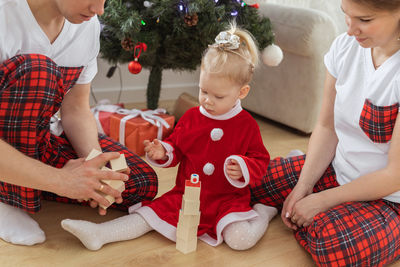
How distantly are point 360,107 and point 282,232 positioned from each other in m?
0.46

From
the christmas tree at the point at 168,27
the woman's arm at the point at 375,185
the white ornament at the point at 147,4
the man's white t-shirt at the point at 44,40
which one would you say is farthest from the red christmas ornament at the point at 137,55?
the woman's arm at the point at 375,185

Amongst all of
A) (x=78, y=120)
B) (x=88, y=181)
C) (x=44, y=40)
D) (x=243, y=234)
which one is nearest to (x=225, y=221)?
(x=243, y=234)

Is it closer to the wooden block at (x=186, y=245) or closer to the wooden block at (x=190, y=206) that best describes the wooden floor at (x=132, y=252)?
the wooden block at (x=186, y=245)

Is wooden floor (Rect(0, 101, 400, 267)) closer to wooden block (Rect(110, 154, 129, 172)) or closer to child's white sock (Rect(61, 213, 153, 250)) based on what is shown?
child's white sock (Rect(61, 213, 153, 250))

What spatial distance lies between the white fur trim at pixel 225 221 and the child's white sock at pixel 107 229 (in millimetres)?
173

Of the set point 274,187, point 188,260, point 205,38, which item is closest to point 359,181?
point 274,187

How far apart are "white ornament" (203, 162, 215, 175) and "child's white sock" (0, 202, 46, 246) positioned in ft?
1.56

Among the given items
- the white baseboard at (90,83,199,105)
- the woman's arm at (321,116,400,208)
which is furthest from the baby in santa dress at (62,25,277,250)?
the white baseboard at (90,83,199,105)

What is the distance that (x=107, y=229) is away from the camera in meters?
1.29

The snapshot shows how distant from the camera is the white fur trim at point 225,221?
1.32m

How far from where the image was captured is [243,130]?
1348 mm

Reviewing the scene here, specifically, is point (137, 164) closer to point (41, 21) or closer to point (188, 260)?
point (188, 260)

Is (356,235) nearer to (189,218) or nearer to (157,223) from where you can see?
(189,218)

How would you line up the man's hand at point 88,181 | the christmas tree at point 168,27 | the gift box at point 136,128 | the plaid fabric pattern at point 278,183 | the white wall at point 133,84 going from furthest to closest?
the white wall at point 133,84, the gift box at point 136,128, the christmas tree at point 168,27, the plaid fabric pattern at point 278,183, the man's hand at point 88,181
